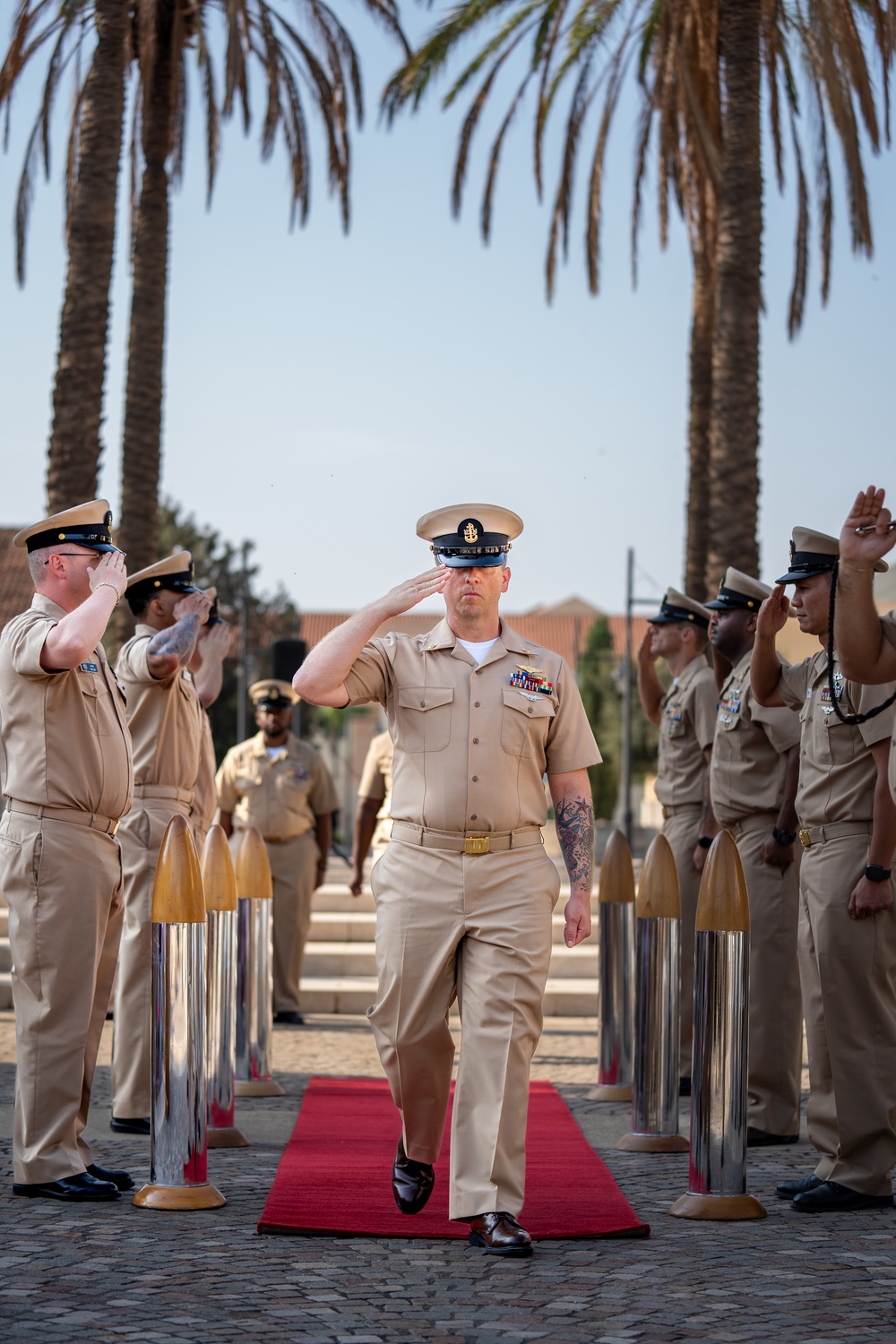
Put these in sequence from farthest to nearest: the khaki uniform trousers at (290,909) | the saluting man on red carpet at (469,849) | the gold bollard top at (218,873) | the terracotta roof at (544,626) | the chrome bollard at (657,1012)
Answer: the terracotta roof at (544,626), the khaki uniform trousers at (290,909), the gold bollard top at (218,873), the chrome bollard at (657,1012), the saluting man on red carpet at (469,849)

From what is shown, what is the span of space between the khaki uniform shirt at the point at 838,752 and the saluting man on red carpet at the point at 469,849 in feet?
3.88

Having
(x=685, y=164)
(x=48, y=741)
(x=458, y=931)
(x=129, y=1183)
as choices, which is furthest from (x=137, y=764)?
(x=685, y=164)

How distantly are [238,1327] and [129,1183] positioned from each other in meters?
2.00

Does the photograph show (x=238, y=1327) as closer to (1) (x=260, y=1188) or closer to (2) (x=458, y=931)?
(2) (x=458, y=931)

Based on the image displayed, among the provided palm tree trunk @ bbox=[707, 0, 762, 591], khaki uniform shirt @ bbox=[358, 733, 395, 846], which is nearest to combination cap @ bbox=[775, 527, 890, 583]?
khaki uniform shirt @ bbox=[358, 733, 395, 846]

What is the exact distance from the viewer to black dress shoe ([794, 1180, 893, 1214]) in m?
5.98

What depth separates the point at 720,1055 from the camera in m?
5.75

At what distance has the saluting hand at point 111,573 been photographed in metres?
5.96

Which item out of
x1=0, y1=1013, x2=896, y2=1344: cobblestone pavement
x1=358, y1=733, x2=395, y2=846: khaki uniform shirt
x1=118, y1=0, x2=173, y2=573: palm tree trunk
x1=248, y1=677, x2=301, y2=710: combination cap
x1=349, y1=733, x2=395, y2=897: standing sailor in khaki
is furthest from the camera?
x1=118, y1=0, x2=173, y2=573: palm tree trunk

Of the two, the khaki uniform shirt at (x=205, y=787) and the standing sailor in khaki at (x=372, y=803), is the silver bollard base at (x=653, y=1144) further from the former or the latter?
the standing sailor in khaki at (x=372, y=803)

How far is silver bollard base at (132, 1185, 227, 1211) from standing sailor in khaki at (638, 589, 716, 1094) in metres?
3.50

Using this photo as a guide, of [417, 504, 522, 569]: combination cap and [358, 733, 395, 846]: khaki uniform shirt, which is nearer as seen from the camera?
[417, 504, 522, 569]: combination cap

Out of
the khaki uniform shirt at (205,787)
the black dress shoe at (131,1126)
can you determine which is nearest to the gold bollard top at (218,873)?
the khaki uniform shirt at (205,787)

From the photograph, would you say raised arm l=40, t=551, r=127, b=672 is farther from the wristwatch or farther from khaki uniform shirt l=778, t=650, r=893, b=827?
the wristwatch
